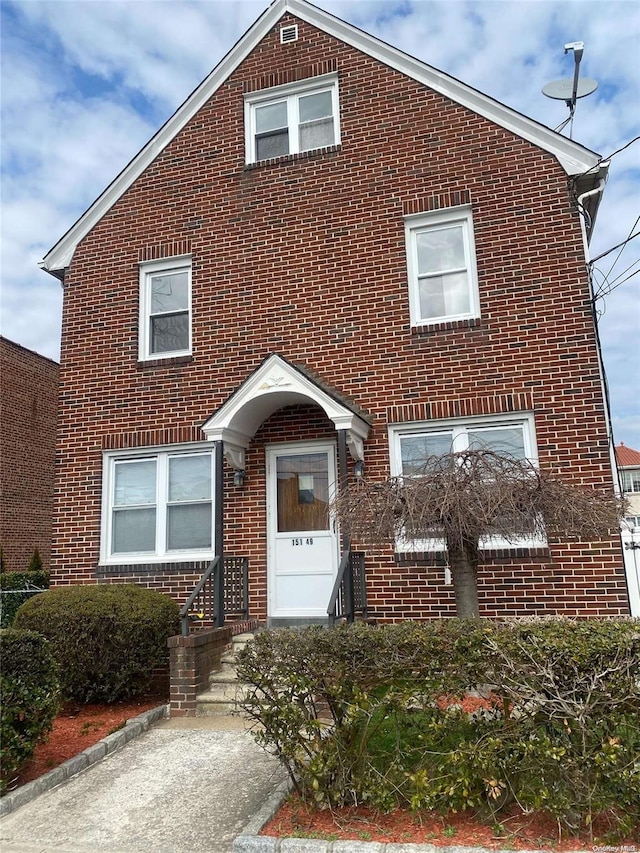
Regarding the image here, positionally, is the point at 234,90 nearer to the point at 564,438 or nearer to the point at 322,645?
the point at 564,438

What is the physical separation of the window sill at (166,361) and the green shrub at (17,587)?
23.0 feet

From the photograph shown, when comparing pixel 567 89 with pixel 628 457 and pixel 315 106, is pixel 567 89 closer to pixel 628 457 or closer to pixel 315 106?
pixel 315 106

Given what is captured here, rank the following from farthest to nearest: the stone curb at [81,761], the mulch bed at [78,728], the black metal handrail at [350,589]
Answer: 1. the black metal handrail at [350,589]
2. the mulch bed at [78,728]
3. the stone curb at [81,761]

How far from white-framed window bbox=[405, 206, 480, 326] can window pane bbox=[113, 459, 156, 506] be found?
4.45 m

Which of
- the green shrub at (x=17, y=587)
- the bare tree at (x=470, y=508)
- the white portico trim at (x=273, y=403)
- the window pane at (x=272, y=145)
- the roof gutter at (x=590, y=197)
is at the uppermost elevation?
the window pane at (x=272, y=145)

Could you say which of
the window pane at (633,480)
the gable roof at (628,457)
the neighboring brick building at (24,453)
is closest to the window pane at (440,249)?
the neighboring brick building at (24,453)

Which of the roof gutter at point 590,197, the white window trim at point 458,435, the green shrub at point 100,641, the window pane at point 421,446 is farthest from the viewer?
the window pane at point 421,446

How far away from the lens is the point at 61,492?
1043 cm

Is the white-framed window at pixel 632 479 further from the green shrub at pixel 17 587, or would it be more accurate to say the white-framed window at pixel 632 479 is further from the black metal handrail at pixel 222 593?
the black metal handrail at pixel 222 593

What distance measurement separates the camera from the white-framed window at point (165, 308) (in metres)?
10.6

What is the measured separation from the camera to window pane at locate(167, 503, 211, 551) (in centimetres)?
982

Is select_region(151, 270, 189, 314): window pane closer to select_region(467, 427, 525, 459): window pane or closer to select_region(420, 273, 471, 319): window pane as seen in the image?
select_region(420, 273, 471, 319): window pane

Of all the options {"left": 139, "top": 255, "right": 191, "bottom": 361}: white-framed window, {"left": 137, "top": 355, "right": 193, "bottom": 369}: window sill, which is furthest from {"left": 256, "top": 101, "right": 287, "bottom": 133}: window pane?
{"left": 137, "top": 355, "right": 193, "bottom": 369}: window sill

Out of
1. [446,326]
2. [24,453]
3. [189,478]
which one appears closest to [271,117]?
[446,326]
